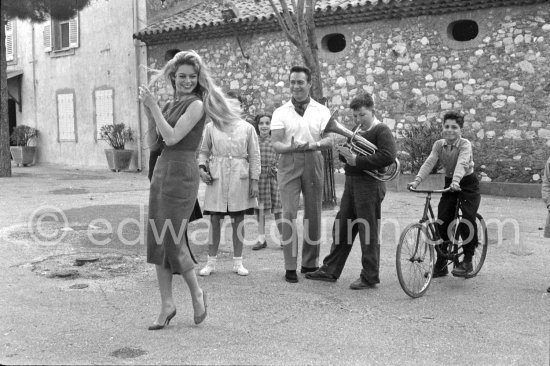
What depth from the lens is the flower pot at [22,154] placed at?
859 inches

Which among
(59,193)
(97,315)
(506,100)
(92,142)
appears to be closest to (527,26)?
(506,100)

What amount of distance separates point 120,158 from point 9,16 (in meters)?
4.83

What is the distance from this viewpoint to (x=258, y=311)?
16.0 feet

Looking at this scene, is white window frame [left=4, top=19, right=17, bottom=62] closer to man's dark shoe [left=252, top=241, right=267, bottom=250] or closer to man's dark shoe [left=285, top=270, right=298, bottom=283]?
man's dark shoe [left=252, top=241, right=267, bottom=250]

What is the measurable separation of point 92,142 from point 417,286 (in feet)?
55.0

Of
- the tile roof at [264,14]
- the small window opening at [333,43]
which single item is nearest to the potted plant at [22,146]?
the tile roof at [264,14]

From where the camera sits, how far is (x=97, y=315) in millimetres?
4754

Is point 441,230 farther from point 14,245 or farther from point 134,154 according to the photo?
point 134,154

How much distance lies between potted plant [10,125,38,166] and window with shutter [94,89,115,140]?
Result: 132 inches

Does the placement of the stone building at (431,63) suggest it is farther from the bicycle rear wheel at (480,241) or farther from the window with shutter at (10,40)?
the window with shutter at (10,40)

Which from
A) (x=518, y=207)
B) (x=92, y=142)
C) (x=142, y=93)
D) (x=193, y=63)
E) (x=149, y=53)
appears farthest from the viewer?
(x=92, y=142)

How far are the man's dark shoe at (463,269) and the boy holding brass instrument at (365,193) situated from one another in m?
0.83

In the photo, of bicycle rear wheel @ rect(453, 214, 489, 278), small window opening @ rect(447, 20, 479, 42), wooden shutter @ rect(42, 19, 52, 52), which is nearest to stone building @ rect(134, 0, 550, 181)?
small window opening @ rect(447, 20, 479, 42)

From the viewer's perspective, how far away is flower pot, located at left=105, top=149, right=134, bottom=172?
18719 millimetres
